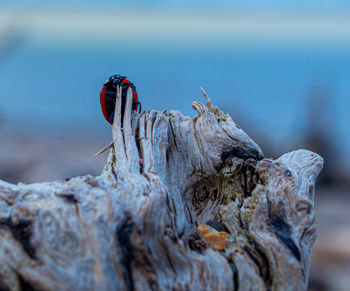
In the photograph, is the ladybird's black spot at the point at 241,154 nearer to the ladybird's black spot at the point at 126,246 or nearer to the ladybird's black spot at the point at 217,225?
the ladybird's black spot at the point at 217,225

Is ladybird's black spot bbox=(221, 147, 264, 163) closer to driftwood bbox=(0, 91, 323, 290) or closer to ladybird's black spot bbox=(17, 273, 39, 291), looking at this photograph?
driftwood bbox=(0, 91, 323, 290)

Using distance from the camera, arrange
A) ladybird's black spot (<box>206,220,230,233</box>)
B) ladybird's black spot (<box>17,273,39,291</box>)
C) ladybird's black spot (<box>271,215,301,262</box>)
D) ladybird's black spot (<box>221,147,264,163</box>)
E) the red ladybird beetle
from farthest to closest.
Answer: the red ladybird beetle → ladybird's black spot (<box>221,147,264,163</box>) → ladybird's black spot (<box>206,220,230,233</box>) → ladybird's black spot (<box>271,215,301,262</box>) → ladybird's black spot (<box>17,273,39,291</box>)

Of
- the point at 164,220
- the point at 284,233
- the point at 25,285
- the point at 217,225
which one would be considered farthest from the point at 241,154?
the point at 25,285

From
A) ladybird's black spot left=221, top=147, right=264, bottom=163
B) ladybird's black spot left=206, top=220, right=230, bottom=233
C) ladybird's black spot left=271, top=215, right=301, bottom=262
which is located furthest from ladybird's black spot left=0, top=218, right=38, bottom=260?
ladybird's black spot left=221, top=147, right=264, bottom=163

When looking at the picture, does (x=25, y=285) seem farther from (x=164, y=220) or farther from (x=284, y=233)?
(x=284, y=233)

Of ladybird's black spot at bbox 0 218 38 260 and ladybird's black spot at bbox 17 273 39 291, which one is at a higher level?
ladybird's black spot at bbox 0 218 38 260

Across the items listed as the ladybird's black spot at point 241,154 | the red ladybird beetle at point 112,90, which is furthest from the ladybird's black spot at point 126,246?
the red ladybird beetle at point 112,90

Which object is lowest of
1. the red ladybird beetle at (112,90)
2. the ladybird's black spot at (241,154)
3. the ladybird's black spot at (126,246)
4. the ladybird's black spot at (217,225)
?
the ladybird's black spot at (126,246)
